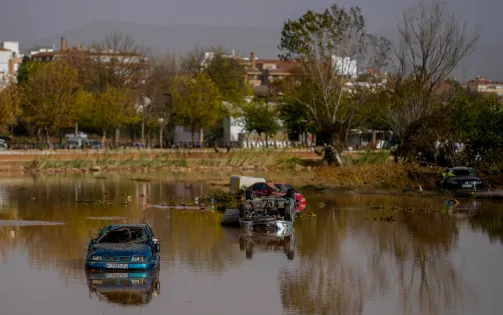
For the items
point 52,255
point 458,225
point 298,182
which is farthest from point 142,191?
point 52,255

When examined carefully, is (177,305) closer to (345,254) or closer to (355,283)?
(355,283)

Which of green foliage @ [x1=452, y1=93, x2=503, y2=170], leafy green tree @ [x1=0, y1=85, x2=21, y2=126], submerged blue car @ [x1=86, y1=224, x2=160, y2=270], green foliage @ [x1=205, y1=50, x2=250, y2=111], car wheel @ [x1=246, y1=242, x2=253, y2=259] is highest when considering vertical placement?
green foliage @ [x1=205, y1=50, x2=250, y2=111]

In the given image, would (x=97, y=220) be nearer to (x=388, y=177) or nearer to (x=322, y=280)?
(x=322, y=280)

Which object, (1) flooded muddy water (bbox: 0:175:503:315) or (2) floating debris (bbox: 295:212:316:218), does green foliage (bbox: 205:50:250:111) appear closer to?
(1) flooded muddy water (bbox: 0:175:503:315)

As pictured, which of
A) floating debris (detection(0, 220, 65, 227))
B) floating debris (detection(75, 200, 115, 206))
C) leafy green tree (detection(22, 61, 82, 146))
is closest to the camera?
floating debris (detection(0, 220, 65, 227))

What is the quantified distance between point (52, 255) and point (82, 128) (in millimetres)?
93509

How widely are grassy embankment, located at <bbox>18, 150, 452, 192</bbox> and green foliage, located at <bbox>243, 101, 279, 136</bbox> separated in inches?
607

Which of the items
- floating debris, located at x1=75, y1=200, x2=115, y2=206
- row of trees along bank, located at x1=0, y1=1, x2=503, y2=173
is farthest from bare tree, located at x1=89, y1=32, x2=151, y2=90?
floating debris, located at x1=75, y1=200, x2=115, y2=206

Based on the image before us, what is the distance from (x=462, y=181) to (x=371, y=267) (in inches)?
980

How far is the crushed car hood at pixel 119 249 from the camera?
2500cm

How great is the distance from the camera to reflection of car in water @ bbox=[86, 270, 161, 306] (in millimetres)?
22516

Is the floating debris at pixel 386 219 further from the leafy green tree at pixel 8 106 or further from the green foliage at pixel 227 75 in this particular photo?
the green foliage at pixel 227 75

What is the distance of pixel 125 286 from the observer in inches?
933

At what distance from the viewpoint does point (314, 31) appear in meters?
78.8
